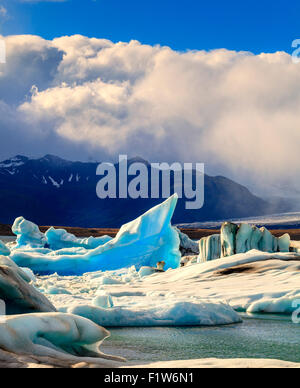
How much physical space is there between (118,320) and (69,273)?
1660cm

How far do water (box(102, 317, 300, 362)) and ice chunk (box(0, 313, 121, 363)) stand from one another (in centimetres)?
62

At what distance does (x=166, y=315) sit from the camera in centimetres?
665

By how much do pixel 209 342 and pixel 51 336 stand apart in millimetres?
Answer: 2345

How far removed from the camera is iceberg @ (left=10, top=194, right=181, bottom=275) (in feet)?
67.1

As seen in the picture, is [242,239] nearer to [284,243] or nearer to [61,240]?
[284,243]

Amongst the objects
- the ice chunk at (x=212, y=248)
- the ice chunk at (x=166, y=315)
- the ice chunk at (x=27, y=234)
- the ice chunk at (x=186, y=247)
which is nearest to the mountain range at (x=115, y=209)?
the ice chunk at (x=27, y=234)

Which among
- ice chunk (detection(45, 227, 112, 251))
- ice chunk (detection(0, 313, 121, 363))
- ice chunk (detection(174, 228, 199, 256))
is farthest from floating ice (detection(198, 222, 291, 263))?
ice chunk (detection(45, 227, 112, 251))

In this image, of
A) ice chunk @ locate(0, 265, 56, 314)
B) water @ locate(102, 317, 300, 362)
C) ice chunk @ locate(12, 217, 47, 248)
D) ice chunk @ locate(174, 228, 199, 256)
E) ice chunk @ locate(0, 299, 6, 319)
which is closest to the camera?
ice chunk @ locate(0, 299, 6, 319)

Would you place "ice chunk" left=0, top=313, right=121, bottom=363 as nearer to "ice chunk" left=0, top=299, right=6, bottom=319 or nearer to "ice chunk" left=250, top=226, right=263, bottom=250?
"ice chunk" left=0, top=299, right=6, bottom=319

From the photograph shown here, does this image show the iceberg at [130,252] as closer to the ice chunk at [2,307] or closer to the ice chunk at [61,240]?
the ice chunk at [61,240]

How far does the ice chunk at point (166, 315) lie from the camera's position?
636 cm

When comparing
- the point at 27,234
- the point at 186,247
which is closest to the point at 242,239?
the point at 186,247
